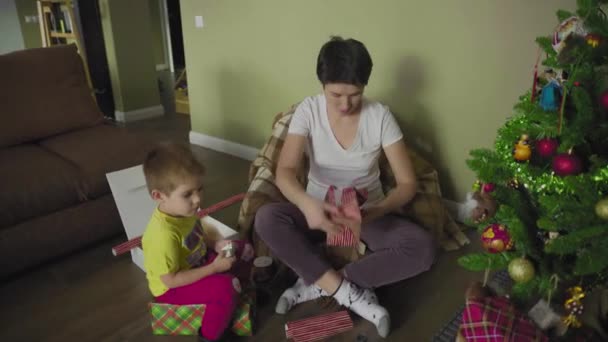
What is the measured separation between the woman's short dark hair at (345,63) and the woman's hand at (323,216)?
42 centimetres

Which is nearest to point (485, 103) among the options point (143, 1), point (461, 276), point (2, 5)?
point (461, 276)

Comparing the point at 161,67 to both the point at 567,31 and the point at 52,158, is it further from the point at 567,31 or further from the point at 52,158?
the point at 567,31

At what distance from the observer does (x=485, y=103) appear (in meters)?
2.05

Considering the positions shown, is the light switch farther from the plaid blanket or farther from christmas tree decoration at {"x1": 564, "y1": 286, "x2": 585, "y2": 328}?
christmas tree decoration at {"x1": 564, "y1": 286, "x2": 585, "y2": 328}

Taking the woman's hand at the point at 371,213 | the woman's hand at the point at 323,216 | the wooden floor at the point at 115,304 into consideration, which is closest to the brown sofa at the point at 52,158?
the wooden floor at the point at 115,304

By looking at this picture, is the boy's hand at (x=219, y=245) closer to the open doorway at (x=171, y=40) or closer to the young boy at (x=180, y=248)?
the young boy at (x=180, y=248)

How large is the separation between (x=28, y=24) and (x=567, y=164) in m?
6.55

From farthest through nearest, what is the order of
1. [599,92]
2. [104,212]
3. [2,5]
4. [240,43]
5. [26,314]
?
1. [2,5]
2. [240,43]
3. [104,212]
4. [26,314]
5. [599,92]

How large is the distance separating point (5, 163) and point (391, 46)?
6.16ft

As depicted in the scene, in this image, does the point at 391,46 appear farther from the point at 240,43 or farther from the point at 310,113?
the point at 240,43

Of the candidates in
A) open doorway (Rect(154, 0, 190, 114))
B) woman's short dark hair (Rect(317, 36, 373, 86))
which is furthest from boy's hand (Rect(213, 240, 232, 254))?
open doorway (Rect(154, 0, 190, 114))

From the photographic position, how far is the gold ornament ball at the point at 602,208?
3.23 feet

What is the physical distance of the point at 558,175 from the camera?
43.3 inches

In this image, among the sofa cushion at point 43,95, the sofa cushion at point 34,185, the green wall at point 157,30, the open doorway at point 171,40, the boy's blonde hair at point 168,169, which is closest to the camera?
the boy's blonde hair at point 168,169
